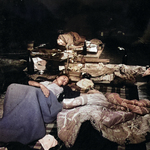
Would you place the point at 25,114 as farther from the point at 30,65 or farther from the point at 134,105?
the point at 134,105

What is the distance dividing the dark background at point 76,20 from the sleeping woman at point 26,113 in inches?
185

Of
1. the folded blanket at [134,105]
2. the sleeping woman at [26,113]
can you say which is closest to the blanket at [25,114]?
the sleeping woman at [26,113]

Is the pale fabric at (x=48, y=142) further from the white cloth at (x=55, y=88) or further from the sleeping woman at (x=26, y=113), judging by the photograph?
the white cloth at (x=55, y=88)

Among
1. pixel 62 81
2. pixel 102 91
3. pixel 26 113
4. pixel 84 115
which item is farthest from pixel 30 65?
pixel 84 115

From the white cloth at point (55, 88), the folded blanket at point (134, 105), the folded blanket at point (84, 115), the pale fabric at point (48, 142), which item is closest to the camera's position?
the pale fabric at point (48, 142)

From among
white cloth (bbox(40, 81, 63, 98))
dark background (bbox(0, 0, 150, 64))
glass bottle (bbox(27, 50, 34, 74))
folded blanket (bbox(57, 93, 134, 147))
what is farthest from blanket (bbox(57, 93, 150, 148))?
dark background (bbox(0, 0, 150, 64))

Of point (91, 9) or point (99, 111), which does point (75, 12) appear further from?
point (99, 111)

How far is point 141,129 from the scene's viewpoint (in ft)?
8.29

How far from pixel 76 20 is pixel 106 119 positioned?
7.28 metres

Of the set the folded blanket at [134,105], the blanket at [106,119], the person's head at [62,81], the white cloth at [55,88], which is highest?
the person's head at [62,81]

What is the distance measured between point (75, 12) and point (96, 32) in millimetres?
1804

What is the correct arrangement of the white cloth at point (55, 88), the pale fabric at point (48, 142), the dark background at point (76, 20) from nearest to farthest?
the pale fabric at point (48, 142)
the white cloth at point (55, 88)
the dark background at point (76, 20)

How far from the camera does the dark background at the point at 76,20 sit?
7422mm

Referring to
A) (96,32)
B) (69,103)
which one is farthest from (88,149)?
(96,32)
